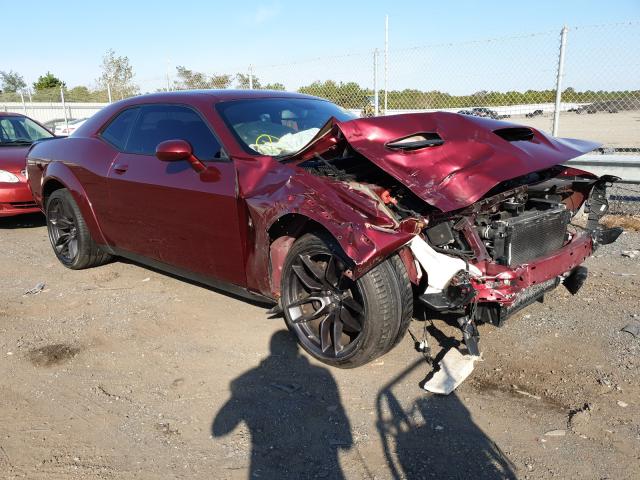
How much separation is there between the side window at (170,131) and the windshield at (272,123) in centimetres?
18

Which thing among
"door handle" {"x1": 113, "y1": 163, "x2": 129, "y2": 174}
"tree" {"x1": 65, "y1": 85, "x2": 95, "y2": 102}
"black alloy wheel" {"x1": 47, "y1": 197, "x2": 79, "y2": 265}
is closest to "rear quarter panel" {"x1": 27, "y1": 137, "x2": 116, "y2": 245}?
"door handle" {"x1": 113, "y1": 163, "x2": 129, "y2": 174}

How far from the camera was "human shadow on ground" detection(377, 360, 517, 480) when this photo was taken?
7.48 ft

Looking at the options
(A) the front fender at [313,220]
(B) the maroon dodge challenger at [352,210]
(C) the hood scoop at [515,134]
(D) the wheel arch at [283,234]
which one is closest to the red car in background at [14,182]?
(B) the maroon dodge challenger at [352,210]

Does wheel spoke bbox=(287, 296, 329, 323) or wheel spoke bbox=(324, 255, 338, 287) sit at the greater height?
wheel spoke bbox=(324, 255, 338, 287)

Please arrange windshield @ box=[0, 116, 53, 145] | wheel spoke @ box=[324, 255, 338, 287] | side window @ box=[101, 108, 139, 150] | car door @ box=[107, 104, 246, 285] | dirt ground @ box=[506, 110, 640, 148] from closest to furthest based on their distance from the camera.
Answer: wheel spoke @ box=[324, 255, 338, 287]
car door @ box=[107, 104, 246, 285]
side window @ box=[101, 108, 139, 150]
windshield @ box=[0, 116, 53, 145]
dirt ground @ box=[506, 110, 640, 148]

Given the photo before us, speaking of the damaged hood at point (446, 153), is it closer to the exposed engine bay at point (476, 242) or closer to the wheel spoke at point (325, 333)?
the exposed engine bay at point (476, 242)

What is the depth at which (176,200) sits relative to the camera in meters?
3.75

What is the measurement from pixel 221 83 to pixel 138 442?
38.4 ft

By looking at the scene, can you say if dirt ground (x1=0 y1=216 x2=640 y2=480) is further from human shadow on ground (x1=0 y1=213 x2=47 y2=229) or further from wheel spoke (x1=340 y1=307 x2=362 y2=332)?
human shadow on ground (x1=0 y1=213 x2=47 y2=229)

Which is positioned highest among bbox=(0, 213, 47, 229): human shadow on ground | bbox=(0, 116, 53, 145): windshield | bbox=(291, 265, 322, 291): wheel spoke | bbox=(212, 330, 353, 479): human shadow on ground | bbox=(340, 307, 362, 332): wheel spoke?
bbox=(0, 116, 53, 145): windshield

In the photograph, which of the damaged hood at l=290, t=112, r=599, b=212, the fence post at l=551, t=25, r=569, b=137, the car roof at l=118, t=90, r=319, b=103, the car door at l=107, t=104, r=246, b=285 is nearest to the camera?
the damaged hood at l=290, t=112, r=599, b=212

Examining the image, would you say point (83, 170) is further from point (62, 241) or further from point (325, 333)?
point (325, 333)

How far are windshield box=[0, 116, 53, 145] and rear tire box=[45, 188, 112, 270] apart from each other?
306 cm

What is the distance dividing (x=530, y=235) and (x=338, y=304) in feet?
3.92
